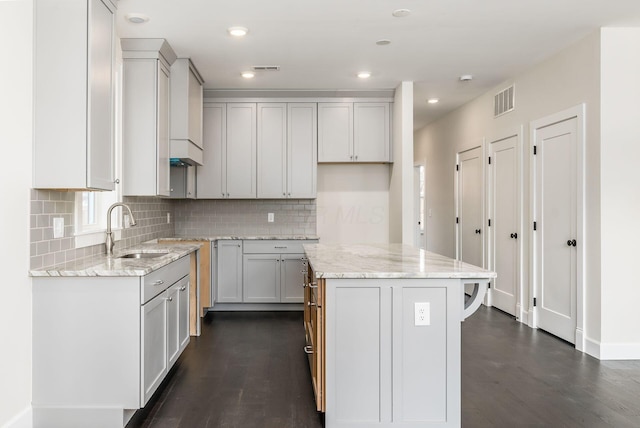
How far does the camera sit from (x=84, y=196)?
11.2ft

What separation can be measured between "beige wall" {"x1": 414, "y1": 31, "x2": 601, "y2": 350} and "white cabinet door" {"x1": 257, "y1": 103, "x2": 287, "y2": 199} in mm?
2529

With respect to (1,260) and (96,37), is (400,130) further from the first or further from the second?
(1,260)

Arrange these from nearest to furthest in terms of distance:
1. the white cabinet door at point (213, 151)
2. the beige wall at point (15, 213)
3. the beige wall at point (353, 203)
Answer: the beige wall at point (15, 213) → the white cabinet door at point (213, 151) → the beige wall at point (353, 203)

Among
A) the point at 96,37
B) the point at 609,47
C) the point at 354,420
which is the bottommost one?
the point at 354,420

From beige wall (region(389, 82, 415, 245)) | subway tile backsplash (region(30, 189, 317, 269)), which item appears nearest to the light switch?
subway tile backsplash (region(30, 189, 317, 269))

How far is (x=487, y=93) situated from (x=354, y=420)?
461 cm

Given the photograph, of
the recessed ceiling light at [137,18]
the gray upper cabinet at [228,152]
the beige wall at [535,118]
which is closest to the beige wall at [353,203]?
the gray upper cabinet at [228,152]

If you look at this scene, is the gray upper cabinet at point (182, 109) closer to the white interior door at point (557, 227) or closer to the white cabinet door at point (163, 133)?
the white cabinet door at point (163, 133)

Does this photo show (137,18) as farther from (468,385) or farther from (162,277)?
(468,385)

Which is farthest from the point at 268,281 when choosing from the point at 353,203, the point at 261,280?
the point at 353,203

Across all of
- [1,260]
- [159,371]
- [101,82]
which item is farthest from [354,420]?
[101,82]

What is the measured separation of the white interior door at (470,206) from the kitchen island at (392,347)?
3.66 metres

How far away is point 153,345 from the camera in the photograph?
2.72 metres

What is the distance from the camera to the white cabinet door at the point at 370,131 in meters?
5.64
